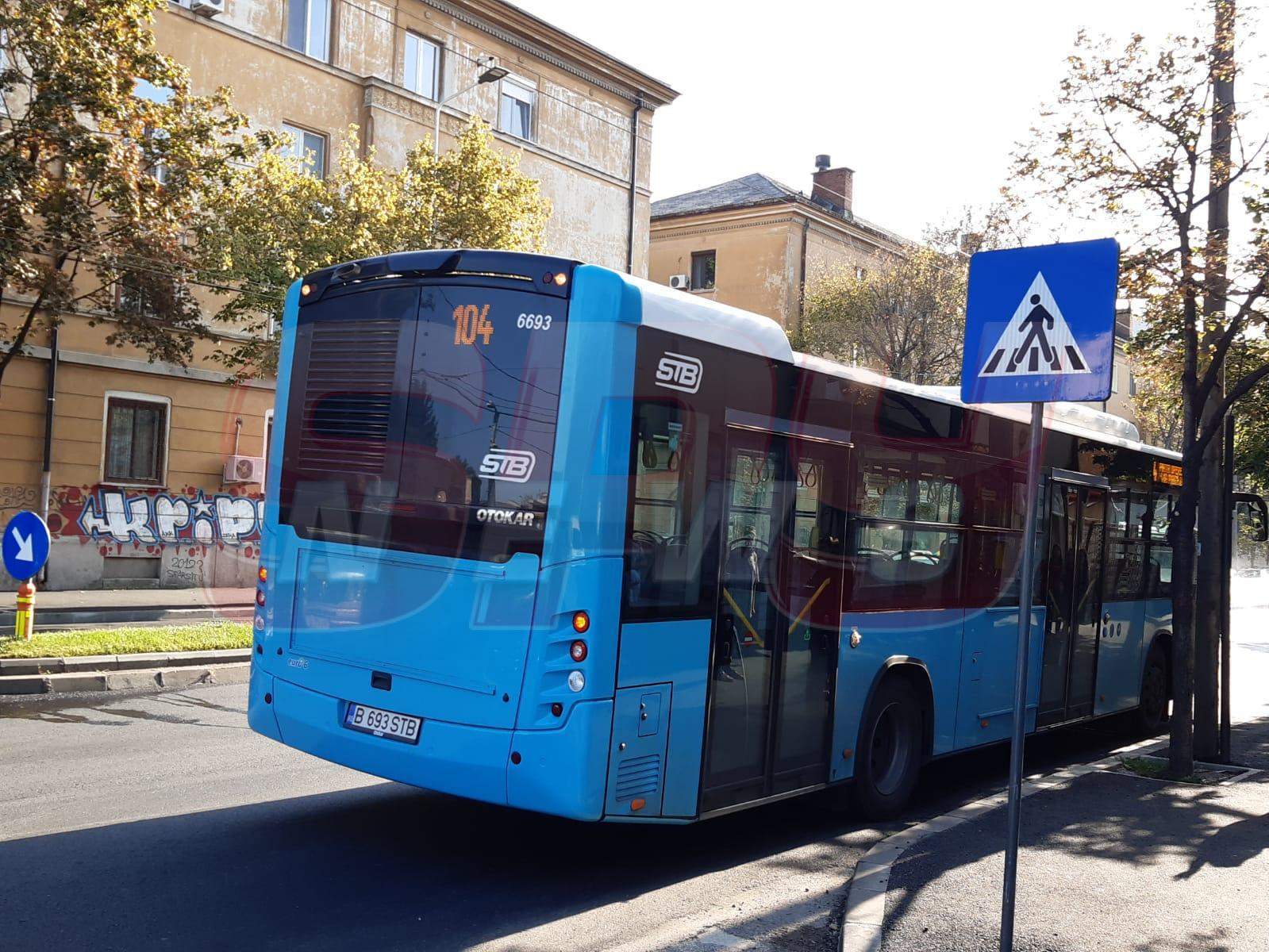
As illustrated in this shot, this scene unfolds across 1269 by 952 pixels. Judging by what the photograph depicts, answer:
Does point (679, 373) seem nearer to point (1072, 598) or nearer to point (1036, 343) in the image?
point (1036, 343)

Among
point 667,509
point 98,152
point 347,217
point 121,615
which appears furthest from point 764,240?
point 667,509

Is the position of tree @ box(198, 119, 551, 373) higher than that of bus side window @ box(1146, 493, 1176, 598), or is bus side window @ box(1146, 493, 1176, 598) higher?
tree @ box(198, 119, 551, 373)

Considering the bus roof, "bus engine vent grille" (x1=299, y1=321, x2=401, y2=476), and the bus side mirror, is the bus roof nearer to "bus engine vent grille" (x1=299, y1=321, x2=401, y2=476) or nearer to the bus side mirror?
"bus engine vent grille" (x1=299, y1=321, x2=401, y2=476)

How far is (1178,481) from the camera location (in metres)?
12.1

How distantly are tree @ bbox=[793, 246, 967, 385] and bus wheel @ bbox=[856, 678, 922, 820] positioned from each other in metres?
24.4

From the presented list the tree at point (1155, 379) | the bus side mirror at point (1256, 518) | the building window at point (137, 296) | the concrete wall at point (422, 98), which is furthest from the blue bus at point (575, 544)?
the concrete wall at point (422, 98)

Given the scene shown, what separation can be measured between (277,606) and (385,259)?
6.53ft

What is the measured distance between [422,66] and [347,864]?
26.1 meters

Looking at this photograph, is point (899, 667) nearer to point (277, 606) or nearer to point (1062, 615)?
point (1062, 615)

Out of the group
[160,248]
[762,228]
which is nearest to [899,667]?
[160,248]

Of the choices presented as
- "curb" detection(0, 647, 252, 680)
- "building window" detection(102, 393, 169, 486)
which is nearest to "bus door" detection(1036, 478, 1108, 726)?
"curb" detection(0, 647, 252, 680)

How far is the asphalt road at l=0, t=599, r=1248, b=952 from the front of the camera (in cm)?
509

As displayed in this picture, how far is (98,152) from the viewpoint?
15164mm

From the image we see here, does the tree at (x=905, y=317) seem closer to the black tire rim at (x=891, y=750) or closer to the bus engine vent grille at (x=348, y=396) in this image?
the black tire rim at (x=891, y=750)
